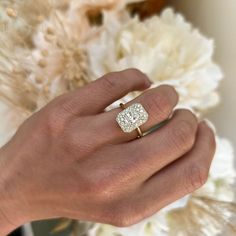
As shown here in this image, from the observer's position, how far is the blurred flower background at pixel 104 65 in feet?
1.58

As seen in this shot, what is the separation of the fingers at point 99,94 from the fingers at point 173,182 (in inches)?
2.9

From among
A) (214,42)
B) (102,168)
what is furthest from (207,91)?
(102,168)

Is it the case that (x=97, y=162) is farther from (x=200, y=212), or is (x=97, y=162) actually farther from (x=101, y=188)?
(x=200, y=212)

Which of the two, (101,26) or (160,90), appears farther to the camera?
(101,26)

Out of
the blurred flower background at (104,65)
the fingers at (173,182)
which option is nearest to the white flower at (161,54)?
the blurred flower background at (104,65)

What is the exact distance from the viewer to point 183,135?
415 millimetres

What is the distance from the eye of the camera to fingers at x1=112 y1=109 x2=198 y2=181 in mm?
387

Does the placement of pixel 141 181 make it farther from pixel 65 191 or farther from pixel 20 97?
pixel 20 97

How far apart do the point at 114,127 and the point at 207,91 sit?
0.55ft

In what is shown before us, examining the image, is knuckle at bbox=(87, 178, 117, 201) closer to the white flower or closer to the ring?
the ring

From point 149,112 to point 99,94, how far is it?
0.05 m

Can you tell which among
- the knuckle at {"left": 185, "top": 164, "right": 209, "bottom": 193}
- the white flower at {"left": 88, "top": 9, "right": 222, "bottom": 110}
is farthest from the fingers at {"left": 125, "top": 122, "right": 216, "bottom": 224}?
the white flower at {"left": 88, "top": 9, "right": 222, "bottom": 110}

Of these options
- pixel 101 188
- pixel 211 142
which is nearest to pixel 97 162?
pixel 101 188

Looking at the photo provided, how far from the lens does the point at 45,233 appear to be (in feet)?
1.78
